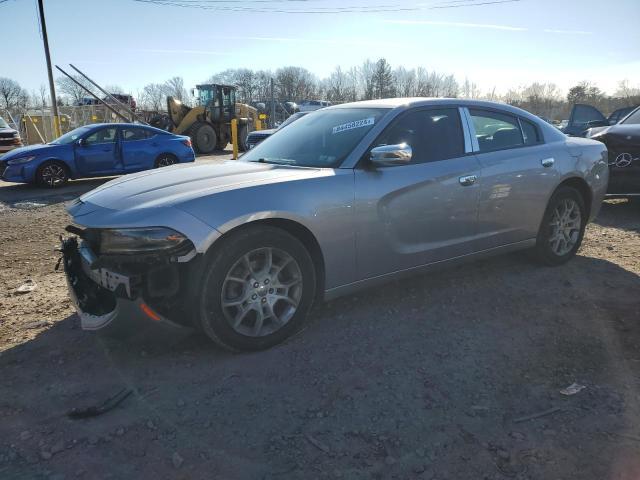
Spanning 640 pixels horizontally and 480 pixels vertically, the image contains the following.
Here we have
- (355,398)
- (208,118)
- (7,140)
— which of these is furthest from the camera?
(208,118)

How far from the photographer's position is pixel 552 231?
4.70 meters

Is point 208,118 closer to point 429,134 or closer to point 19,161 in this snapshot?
point 19,161

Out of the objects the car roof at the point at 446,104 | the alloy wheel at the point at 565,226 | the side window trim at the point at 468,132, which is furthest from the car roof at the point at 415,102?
the alloy wheel at the point at 565,226

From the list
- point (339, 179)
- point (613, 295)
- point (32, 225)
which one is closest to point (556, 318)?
point (613, 295)

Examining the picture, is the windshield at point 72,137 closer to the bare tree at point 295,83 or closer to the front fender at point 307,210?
the front fender at point 307,210

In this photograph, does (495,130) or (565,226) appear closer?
(495,130)

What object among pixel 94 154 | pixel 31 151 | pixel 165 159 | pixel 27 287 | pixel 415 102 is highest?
pixel 415 102

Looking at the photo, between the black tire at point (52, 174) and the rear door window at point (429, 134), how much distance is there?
30.1ft

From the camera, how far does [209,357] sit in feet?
9.91

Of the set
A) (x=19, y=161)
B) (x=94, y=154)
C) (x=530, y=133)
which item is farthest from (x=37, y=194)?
(x=530, y=133)

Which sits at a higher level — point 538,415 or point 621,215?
point 621,215

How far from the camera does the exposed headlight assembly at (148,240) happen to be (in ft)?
8.83

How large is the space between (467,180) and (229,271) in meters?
2.04

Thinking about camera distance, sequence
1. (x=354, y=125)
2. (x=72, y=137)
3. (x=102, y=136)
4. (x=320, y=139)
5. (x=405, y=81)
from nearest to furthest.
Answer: (x=354, y=125)
(x=320, y=139)
(x=72, y=137)
(x=102, y=136)
(x=405, y=81)
